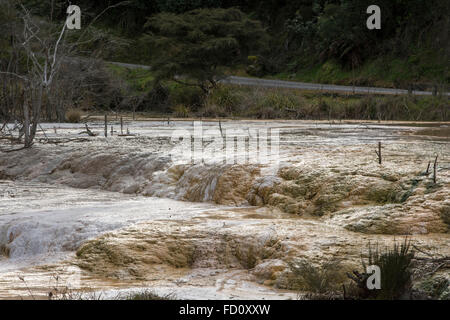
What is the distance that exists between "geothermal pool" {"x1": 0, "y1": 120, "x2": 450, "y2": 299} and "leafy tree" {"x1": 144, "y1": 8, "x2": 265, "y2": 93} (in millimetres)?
12987

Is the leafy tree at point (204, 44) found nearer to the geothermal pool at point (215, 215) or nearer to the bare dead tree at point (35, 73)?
the bare dead tree at point (35, 73)

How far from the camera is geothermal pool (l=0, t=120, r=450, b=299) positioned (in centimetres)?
516

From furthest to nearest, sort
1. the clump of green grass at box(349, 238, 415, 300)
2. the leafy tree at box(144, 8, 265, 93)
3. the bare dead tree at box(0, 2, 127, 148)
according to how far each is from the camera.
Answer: the leafy tree at box(144, 8, 265, 93), the bare dead tree at box(0, 2, 127, 148), the clump of green grass at box(349, 238, 415, 300)

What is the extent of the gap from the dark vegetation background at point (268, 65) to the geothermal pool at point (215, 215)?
710cm

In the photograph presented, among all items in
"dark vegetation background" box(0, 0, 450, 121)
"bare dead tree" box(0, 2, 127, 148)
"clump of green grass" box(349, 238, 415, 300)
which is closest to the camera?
"clump of green grass" box(349, 238, 415, 300)

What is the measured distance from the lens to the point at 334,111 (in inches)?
709

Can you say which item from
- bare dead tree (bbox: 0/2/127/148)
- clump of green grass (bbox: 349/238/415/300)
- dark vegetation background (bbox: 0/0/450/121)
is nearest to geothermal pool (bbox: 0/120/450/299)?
clump of green grass (bbox: 349/238/415/300)

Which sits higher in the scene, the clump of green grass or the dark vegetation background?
the dark vegetation background

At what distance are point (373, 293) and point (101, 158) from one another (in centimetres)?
622

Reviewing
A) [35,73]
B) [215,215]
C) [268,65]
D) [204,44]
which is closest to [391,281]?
[215,215]

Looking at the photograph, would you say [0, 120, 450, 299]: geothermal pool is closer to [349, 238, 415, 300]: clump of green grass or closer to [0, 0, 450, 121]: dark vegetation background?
[349, 238, 415, 300]: clump of green grass

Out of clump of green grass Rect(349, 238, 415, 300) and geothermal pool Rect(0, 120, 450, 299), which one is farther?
geothermal pool Rect(0, 120, 450, 299)

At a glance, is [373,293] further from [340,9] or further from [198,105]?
[340,9]
